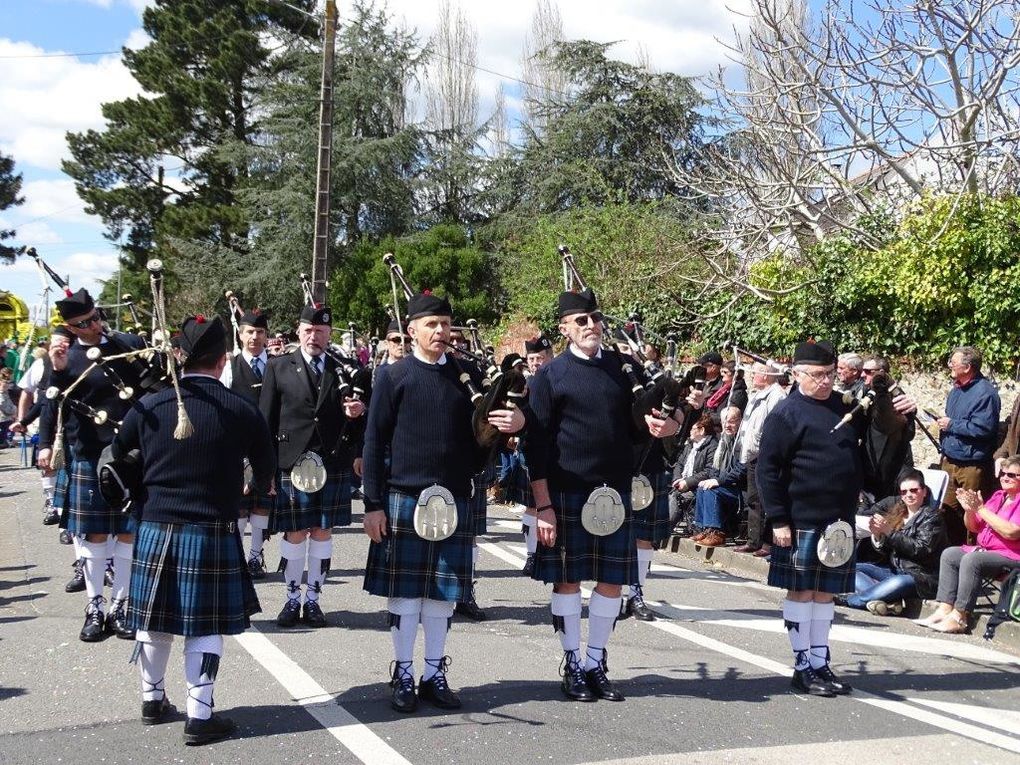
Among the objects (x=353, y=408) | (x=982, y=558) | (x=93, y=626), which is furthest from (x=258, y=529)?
(x=982, y=558)

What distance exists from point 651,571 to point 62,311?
15.9 feet

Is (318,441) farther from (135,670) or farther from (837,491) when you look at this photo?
(837,491)

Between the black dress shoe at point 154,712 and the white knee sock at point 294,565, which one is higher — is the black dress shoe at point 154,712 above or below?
below

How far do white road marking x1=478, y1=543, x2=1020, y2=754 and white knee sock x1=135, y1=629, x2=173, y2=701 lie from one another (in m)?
3.07

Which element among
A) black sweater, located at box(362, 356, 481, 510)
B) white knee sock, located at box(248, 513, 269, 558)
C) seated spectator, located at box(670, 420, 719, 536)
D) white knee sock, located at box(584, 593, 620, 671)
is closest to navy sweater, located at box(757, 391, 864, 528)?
white knee sock, located at box(584, 593, 620, 671)

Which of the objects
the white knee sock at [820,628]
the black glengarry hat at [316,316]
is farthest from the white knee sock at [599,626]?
the black glengarry hat at [316,316]

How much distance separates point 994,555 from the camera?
23.2ft

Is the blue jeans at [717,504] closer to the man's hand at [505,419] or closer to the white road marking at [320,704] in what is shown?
the white road marking at [320,704]

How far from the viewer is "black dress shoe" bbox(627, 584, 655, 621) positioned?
6.95 metres

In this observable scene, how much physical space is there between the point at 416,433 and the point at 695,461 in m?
6.09

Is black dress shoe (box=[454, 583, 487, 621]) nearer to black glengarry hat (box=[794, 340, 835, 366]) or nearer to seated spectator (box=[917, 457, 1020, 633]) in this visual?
black glengarry hat (box=[794, 340, 835, 366])

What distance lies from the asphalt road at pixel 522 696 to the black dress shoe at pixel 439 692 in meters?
0.07

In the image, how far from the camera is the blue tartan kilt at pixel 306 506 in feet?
21.7

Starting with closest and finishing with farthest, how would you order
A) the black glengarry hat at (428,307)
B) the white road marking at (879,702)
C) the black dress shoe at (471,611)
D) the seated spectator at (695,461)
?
the white road marking at (879,702) → the black glengarry hat at (428,307) → the black dress shoe at (471,611) → the seated spectator at (695,461)
